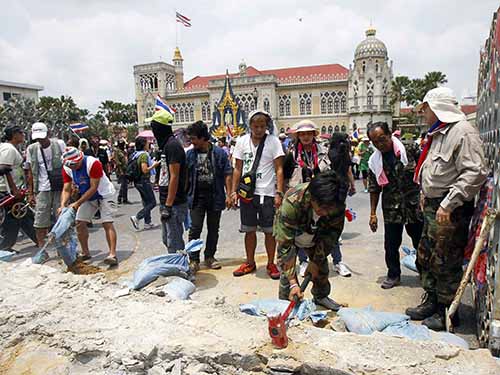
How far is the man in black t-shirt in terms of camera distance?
394 centimetres

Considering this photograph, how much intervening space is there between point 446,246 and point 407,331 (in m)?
0.74

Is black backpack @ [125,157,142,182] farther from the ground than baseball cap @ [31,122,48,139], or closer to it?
closer to it

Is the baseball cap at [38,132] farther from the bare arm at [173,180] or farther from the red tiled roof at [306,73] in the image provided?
the red tiled roof at [306,73]

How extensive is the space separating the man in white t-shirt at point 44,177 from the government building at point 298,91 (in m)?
42.0

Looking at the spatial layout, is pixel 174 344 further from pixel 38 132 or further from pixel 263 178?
pixel 38 132

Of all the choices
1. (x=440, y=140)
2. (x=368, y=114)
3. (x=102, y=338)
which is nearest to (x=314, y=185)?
(x=440, y=140)

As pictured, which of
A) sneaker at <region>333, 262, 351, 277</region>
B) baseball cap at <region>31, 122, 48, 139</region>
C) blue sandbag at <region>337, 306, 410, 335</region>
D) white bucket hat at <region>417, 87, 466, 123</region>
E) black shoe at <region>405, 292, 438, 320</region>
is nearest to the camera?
blue sandbag at <region>337, 306, 410, 335</region>

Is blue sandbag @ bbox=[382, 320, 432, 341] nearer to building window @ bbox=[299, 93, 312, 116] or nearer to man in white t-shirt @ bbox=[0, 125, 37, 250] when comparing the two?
man in white t-shirt @ bbox=[0, 125, 37, 250]

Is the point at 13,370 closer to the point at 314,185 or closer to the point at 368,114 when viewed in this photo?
the point at 314,185

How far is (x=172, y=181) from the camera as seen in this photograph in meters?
3.92

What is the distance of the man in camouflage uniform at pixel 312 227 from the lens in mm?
2346

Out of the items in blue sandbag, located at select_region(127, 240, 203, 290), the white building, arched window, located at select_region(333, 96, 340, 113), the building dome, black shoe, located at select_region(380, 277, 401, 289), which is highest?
the building dome

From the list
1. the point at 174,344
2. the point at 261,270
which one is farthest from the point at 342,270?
the point at 174,344

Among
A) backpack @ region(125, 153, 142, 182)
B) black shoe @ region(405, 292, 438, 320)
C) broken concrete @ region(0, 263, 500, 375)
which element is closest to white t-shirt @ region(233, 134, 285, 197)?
broken concrete @ region(0, 263, 500, 375)
